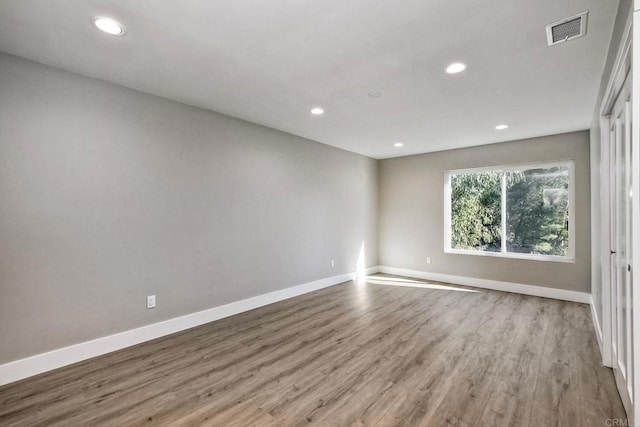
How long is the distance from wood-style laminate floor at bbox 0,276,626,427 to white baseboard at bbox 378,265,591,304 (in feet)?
2.47

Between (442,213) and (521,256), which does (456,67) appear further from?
(521,256)

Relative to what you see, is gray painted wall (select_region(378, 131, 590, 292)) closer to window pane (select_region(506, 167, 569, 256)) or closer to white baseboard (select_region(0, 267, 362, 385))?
window pane (select_region(506, 167, 569, 256))

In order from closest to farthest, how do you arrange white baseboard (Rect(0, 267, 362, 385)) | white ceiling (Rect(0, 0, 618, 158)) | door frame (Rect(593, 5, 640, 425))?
door frame (Rect(593, 5, 640, 425)) < white ceiling (Rect(0, 0, 618, 158)) < white baseboard (Rect(0, 267, 362, 385))

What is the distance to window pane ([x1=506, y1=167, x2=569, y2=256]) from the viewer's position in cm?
472

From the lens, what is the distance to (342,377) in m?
2.42

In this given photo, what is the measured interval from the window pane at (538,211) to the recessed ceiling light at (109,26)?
5598 mm

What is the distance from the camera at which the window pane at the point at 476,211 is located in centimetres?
537

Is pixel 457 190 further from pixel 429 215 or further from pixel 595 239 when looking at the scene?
pixel 595 239

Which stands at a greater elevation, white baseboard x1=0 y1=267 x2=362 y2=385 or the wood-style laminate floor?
white baseboard x1=0 y1=267 x2=362 y2=385

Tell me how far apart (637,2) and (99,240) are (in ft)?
12.9

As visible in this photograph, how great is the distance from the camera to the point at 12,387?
231cm

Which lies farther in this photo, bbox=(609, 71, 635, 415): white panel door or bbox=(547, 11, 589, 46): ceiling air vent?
bbox=(547, 11, 589, 46): ceiling air vent

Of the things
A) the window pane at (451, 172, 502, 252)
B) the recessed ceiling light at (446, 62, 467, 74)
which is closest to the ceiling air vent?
the recessed ceiling light at (446, 62, 467, 74)

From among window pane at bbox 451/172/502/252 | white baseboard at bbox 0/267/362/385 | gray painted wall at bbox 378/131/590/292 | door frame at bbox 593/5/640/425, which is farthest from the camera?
window pane at bbox 451/172/502/252
